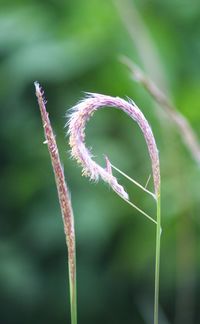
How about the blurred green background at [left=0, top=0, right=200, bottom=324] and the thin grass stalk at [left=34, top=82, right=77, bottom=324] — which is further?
the blurred green background at [left=0, top=0, right=200, bottom=324]

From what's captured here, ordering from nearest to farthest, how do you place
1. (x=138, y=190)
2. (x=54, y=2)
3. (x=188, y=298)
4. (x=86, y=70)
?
(x=188, y=298) < (x=138, y=190) < (x=86, y=70) < (x=54, y=2)

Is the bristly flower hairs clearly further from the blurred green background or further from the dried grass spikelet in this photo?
the blurred green background

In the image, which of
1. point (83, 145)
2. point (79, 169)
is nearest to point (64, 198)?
point (83, 145)

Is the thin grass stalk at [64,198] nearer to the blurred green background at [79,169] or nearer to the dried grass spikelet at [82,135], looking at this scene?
the dried grass spikelet at [82,135]

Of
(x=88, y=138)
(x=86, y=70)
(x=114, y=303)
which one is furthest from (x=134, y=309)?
(x=86, y=70)

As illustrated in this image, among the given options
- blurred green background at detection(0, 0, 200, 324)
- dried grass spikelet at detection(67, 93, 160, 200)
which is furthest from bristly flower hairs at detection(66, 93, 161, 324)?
blurred green background at detection(0, 0, 200, 324)

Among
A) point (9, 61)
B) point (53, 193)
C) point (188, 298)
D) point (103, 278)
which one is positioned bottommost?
point (188, 298)

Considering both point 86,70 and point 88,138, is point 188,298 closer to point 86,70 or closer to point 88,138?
point 88,138

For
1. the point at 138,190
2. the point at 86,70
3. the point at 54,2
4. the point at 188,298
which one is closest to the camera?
the point at 188,298
